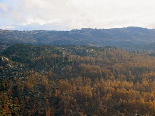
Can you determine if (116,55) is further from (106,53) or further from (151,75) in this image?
(151,75)

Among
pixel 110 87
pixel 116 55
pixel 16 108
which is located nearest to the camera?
pixel 16 108

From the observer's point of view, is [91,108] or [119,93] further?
[119,93]

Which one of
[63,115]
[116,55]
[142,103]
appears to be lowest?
[63,115]

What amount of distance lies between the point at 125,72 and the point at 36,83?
6625 cm

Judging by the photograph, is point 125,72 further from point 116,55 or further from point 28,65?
point 28,65

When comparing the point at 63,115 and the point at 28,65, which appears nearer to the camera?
the point at 63,115

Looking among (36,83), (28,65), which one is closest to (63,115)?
(36,83)

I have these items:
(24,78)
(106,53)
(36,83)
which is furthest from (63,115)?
(106,53)

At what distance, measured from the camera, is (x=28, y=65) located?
4975 inches

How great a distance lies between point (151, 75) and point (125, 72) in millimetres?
17924

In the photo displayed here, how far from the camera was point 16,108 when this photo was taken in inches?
2854

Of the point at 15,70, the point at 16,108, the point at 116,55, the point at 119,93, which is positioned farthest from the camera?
the point at 116,55

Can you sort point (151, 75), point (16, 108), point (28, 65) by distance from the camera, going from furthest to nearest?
point (28, 65) → point (151, 75) → point (16, 108)

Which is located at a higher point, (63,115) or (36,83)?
(36,83)
